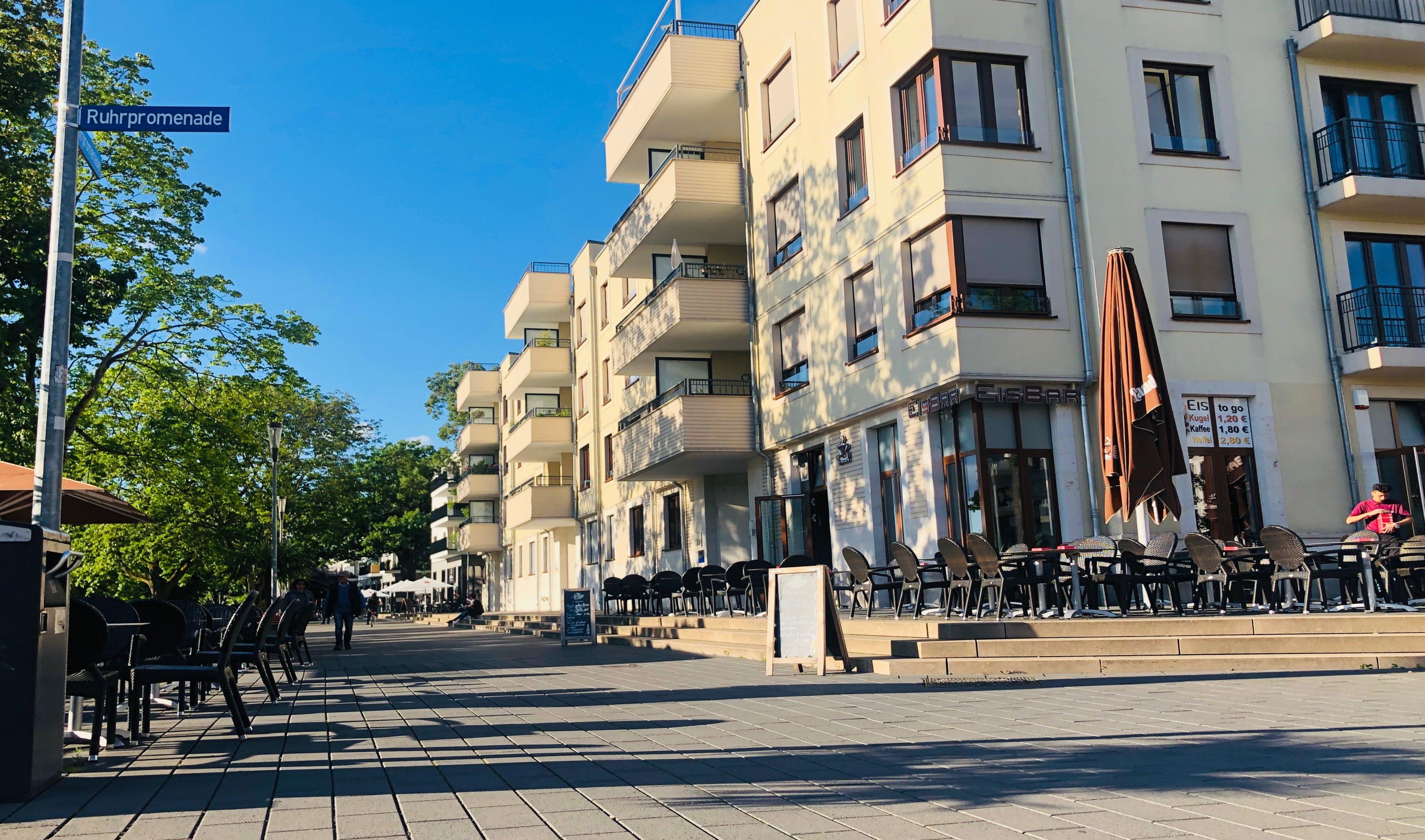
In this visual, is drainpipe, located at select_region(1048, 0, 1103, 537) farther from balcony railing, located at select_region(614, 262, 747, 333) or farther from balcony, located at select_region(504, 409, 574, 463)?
balcony, located at select_region(504, 409, 574, 463)

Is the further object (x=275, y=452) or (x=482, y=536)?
(x=482, y=536)

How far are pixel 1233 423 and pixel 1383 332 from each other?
3.61 metres

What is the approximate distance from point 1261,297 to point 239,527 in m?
32.2

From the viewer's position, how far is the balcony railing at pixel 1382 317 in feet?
62.4

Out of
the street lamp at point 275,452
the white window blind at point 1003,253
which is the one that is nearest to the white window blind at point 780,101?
the white window blind at point 1003,253

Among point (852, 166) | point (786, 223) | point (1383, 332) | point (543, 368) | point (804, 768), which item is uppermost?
point (543, 368)

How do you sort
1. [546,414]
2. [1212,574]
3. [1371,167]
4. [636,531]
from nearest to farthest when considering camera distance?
[1212,574], [1371,167], [636,531], [546,414]

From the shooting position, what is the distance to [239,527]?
125 feet

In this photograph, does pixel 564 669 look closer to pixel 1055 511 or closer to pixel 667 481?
pixel 1055 511

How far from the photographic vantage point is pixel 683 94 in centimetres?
2511

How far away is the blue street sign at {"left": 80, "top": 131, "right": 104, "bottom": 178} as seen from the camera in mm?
8930

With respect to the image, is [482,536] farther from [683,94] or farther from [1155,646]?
[1155,646]

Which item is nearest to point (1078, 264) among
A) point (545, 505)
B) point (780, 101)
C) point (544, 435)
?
point (780, 101)

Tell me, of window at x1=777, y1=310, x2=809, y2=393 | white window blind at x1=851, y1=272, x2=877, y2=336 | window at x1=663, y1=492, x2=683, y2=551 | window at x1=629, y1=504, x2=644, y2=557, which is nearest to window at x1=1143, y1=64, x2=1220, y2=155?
white window blind at x1=851, y1=272, x2=877, y2=336
